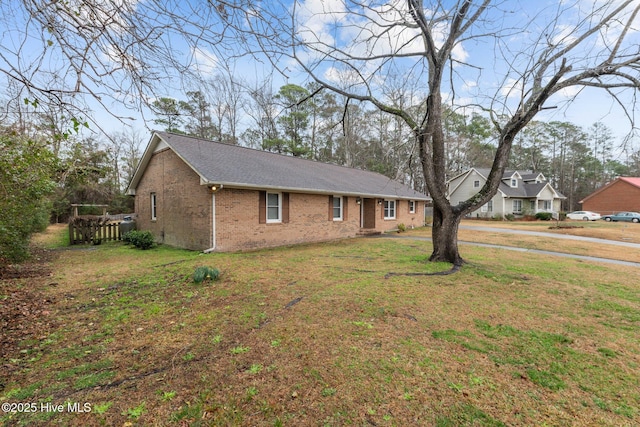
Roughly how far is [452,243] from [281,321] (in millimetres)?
6084

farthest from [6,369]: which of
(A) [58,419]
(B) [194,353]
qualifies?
(B) [194,353]

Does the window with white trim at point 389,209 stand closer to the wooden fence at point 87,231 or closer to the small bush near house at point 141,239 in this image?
the small bush near house at point 141,239

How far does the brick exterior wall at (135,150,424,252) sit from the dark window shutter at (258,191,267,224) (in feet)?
0.41

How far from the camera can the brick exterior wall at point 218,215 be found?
10281 mm

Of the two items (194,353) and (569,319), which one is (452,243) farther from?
(194,353)

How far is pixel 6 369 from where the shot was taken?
282 centimetres

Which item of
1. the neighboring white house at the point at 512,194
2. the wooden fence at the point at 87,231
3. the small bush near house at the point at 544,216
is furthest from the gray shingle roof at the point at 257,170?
the small bush near house at the point at 544,216

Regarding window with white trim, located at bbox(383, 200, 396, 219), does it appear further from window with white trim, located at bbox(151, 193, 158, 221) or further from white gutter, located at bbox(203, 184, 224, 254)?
window with white trim, located at bbox(151, 193, 158, 221)

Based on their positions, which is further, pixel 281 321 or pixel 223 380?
pixel 281 321

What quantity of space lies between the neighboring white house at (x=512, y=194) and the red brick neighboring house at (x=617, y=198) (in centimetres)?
844

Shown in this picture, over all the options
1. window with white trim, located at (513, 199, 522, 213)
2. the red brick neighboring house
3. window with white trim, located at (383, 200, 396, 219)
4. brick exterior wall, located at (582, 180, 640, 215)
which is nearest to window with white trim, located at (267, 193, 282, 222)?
window with white trim, located at (383, 200, 396, 219)

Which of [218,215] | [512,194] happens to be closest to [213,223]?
[218,215]

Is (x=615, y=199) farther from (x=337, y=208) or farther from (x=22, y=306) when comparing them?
(x=22, y=306)

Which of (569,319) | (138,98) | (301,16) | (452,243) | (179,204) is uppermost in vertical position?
(301,16)
